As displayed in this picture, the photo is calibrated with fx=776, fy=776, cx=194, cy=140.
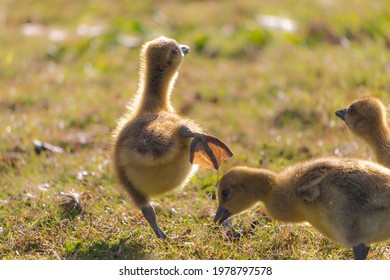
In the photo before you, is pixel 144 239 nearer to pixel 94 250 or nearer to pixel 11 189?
pixel 94 250

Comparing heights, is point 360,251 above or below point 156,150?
below

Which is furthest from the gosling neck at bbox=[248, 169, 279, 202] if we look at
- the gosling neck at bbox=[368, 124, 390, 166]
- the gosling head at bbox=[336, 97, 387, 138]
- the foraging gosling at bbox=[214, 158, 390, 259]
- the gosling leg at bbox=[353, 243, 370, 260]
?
the gosling head at bbox=[336, 97, 387, 138]

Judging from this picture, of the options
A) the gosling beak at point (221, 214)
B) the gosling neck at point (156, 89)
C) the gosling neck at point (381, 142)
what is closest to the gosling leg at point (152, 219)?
the gosling beak at point (221, 214)

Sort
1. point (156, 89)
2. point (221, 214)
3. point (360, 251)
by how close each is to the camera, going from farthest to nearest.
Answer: point (156, 89) < point (221, 214) < point (360, 251)

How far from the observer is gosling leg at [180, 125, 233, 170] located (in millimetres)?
5262

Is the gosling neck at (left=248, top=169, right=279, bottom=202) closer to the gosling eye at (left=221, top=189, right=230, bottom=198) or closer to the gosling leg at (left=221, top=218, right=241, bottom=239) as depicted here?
the gosling eye at (left=221, top=189, right=230, bottom=198)

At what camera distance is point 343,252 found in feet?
18.0

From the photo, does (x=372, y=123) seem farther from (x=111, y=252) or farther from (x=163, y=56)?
(x=111, y=252)

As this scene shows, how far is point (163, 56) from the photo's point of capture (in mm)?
6402

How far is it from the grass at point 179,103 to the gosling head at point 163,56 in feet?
3.66

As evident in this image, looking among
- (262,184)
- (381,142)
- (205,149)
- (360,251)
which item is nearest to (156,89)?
(205,149)

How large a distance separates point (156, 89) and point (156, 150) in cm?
113

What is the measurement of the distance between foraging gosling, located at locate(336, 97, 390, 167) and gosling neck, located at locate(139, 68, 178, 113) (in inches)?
62.1
